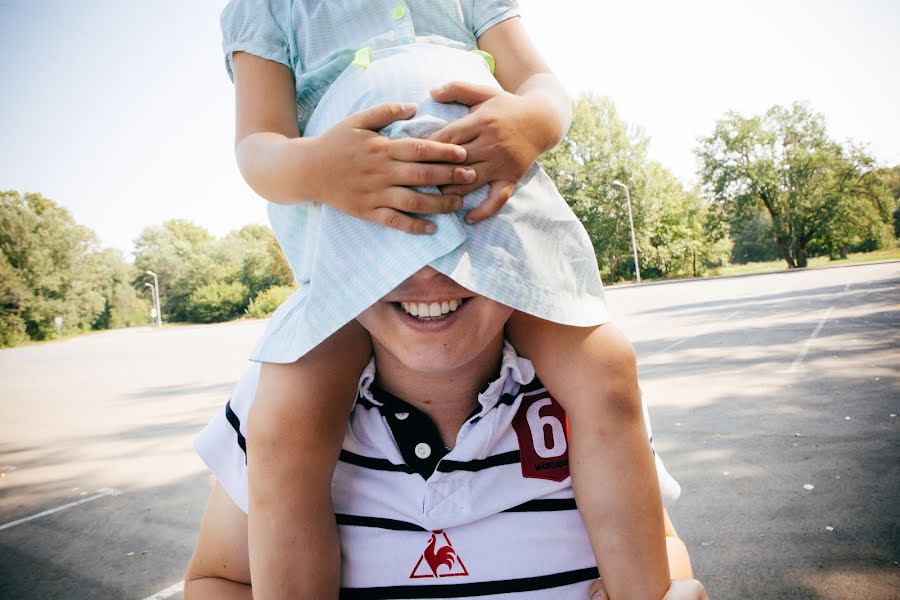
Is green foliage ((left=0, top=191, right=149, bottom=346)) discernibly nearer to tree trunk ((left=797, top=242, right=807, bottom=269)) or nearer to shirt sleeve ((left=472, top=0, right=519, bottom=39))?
shirt sleeve ((left=472, top=0, right=519, bottom=39))

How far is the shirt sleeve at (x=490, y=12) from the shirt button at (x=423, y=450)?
914 mm

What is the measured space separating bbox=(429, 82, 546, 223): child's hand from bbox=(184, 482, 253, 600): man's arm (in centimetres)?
83

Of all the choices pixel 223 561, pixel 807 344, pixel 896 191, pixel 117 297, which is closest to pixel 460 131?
pixel 223 561

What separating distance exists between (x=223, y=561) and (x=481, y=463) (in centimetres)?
59

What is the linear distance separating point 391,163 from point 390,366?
481mm

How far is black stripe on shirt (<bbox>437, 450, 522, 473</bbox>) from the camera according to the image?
3.43ft

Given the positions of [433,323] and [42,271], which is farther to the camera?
[42,271]

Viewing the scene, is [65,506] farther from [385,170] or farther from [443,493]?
[385,170]

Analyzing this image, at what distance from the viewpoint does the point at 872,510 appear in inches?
116

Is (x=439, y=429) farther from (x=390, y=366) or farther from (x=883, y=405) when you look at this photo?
(x=883, y=405)

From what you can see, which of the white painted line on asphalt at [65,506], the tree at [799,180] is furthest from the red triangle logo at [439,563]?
the tree at [799,180]

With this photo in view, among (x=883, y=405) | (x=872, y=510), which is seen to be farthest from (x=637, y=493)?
(x=883, y=405)

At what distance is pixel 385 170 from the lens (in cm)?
76

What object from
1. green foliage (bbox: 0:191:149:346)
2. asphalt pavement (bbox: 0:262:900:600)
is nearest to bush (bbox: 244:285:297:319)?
green foliage (bbox: 0:191:149:346)
